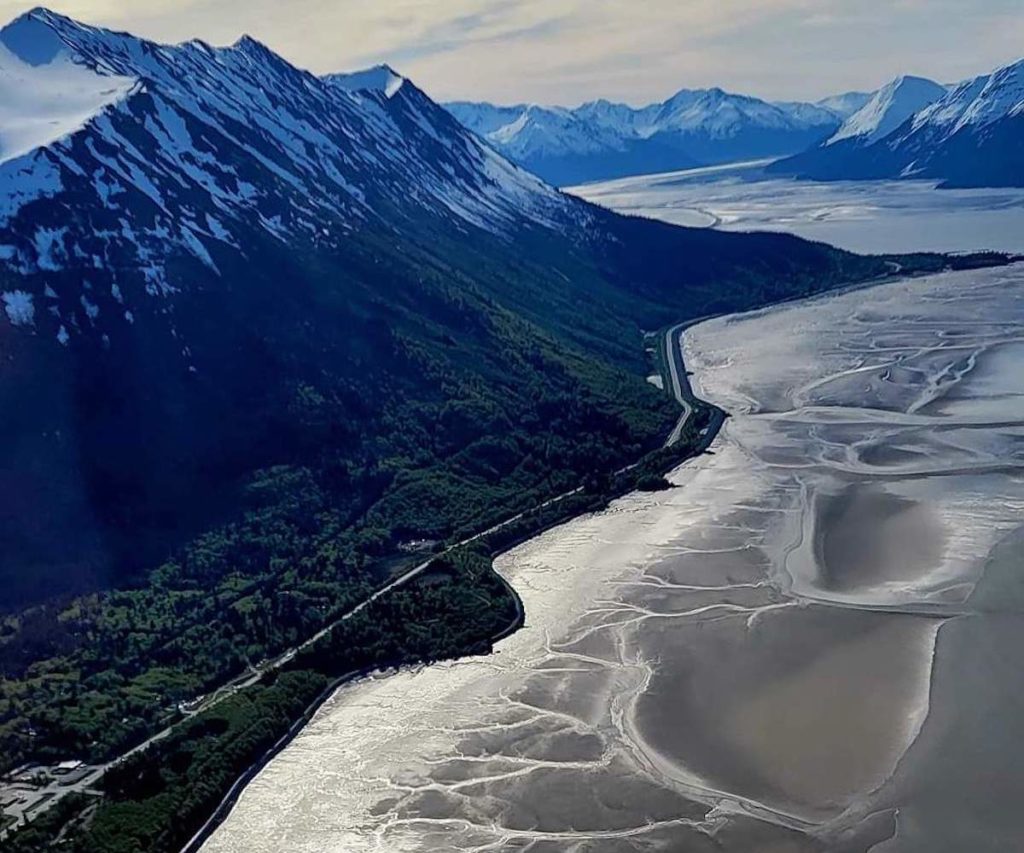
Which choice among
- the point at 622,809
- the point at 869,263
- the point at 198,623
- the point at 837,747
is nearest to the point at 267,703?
the point at 198,623

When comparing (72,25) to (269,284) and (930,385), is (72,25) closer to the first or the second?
(269,284)

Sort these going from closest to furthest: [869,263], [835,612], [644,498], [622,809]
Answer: [622,809]
[835,612]
[644,498]
[869,263]

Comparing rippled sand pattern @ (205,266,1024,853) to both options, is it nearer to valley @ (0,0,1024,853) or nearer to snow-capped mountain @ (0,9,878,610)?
valley @ (0,0,1024,853)

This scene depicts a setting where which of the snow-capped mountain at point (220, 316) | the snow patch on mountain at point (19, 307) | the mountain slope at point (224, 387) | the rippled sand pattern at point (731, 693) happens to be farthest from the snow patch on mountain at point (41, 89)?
the rippled sand pattern at point (731, 693)

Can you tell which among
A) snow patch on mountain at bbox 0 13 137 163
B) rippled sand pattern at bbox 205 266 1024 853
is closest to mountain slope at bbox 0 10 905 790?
snow patch on mountain at bbox 0 13 137 163

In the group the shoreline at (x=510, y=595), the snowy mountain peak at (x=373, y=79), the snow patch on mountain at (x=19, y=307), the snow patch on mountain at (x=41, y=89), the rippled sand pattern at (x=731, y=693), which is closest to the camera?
the rippled sand pattern at (x=731, y=693)

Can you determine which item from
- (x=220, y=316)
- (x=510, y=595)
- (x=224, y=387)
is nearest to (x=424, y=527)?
(x=510, y=595)

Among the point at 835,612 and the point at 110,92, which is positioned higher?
the point at 110,92

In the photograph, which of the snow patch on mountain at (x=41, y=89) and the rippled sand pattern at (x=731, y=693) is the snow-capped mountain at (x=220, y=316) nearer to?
the snow patch on mountain at (x=41, y=89)
